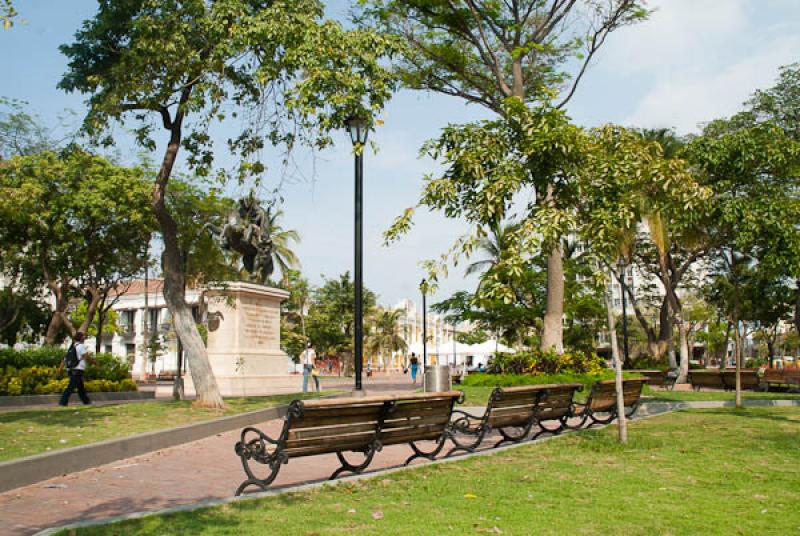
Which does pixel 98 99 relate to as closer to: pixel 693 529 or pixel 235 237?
pixel 235 237

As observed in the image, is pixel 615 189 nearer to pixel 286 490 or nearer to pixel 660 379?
pixel 286 490

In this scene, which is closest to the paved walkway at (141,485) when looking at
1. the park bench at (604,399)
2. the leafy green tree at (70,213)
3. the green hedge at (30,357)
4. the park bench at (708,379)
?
the park bench at (604,399)

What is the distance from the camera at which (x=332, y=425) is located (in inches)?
262

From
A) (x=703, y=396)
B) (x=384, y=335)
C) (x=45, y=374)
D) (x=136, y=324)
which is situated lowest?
(x=703, y=396)

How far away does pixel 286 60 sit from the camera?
12164mm

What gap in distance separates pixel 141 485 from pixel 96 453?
1.42 metres

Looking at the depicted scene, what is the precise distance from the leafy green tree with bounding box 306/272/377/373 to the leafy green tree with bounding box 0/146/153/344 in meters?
36.2

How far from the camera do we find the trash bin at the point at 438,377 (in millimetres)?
20219

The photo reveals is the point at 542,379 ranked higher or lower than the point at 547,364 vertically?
lower

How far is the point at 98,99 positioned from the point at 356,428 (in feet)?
34.4

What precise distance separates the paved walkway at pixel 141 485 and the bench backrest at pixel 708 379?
19.0m

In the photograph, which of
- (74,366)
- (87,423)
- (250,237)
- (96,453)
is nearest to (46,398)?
(74,366)

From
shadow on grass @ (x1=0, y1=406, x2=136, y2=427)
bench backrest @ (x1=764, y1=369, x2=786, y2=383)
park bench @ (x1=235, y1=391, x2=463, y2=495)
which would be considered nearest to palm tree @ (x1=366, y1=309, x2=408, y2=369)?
bench backrest @ (x1=764, y1=369, x2=786, y2=383)

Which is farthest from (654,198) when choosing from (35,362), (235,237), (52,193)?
(52,193)
